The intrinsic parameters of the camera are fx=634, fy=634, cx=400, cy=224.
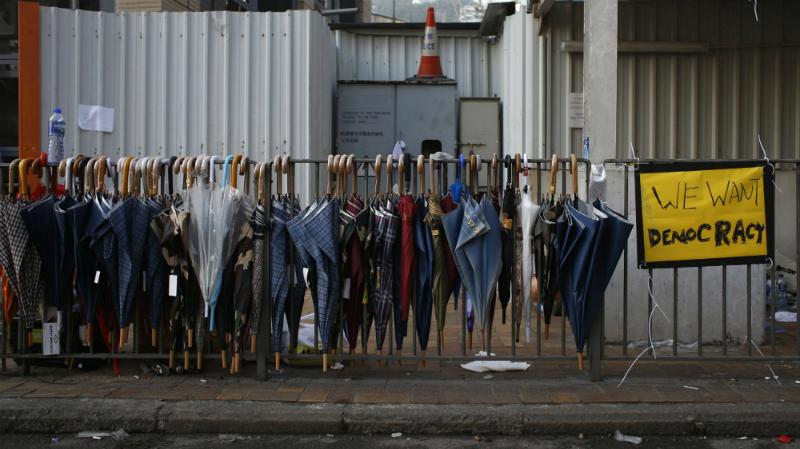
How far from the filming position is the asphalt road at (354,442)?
13.0ft

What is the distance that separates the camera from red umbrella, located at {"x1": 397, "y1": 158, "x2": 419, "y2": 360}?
466 cm

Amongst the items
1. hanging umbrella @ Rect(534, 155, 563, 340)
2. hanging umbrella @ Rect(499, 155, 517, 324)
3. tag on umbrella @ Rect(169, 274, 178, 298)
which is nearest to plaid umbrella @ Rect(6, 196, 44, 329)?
tag on umbrella @ Rect(169, 274, 178, 298)

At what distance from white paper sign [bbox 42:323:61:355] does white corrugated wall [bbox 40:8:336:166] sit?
398 cm

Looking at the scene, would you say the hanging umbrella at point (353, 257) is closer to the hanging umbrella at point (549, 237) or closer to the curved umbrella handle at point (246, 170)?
the curved umbrella handle at point (246, 170)

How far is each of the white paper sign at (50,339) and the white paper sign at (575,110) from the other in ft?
20.4

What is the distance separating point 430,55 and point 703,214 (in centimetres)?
590

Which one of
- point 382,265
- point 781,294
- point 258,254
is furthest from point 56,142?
point 781,294

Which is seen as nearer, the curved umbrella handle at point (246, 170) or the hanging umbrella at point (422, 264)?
the hanging umbrella at point (422, 264)

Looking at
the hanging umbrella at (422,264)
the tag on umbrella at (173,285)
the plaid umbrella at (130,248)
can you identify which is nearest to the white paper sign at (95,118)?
the plaid umbrella at (130,248)

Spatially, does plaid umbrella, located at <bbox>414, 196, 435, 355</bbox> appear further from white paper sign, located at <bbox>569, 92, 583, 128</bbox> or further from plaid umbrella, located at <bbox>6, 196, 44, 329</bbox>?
white paper sign, located at <bbox>569, 92, 583, 128</bbox>

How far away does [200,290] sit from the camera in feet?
15.9

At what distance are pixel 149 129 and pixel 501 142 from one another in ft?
16.7

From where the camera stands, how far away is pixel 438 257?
4691 mm

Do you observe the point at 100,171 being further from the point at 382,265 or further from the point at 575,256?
the point at 575,256
